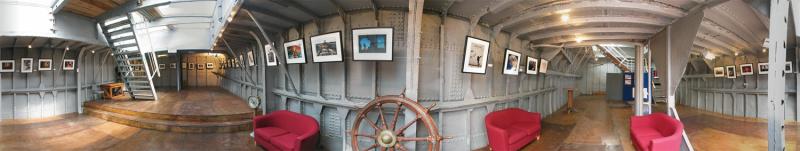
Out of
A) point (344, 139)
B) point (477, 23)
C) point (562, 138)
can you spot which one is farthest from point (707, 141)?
point (344, 139)

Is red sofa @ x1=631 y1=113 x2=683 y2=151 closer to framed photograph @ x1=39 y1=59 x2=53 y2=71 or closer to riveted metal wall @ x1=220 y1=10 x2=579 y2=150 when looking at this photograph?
riveted metal wall @ x1=220 y1=10 x2=579 y2=150

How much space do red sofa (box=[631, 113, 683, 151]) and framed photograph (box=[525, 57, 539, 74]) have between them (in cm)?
223

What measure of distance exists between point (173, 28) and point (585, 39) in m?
15.1

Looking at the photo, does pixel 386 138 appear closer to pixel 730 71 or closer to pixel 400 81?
pixel 400 81

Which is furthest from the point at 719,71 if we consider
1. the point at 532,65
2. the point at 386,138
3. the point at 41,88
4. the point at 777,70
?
the point at 41,88

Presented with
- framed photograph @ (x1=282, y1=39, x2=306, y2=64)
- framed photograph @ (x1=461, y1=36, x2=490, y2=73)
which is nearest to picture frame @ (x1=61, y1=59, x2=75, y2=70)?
framed photograph @ (x1=282, y1=39, x2=306, y2=64)

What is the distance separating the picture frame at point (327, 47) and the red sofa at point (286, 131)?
1.15m

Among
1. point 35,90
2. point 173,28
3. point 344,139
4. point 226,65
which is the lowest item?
point 344,139

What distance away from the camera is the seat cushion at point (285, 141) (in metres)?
4.55

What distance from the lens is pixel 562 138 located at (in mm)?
6082

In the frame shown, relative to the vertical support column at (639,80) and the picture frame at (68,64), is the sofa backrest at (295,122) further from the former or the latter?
the picture frame at (68,64)

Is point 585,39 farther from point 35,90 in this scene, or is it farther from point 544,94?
point 35,90

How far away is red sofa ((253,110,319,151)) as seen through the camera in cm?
459

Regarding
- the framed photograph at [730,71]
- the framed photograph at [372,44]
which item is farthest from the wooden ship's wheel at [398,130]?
the framed photograph at [730,71]
